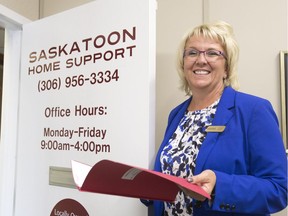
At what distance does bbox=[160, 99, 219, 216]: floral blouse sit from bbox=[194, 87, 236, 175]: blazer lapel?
0.13 feet

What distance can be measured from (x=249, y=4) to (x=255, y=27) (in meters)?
0.12

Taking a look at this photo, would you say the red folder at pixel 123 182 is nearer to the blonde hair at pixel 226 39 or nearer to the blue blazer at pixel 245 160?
the blue blazer at pixel 245 160

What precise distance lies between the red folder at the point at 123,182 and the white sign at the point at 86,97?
27 centimetres

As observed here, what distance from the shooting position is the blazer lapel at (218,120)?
0.94 meters

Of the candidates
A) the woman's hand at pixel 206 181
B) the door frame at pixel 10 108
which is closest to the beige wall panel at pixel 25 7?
the door frame at pixel 10 108

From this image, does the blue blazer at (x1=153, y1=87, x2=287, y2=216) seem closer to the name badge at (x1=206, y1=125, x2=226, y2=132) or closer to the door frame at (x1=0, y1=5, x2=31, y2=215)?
the name badge at (x1=206, y1=125, x2=226, y2=132)

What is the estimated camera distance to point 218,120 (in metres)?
0.99

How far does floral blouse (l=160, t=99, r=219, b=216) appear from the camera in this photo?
100 centimetres

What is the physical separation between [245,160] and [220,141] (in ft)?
0.32

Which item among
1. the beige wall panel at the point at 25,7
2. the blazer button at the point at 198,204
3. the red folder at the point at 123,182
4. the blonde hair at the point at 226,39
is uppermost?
the beige wall panel at the point at 25,7

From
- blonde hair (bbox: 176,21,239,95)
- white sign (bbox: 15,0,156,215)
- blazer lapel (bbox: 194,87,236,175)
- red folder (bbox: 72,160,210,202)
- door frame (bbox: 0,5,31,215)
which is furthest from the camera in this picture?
door frame (bbox: 0,5,31,215)

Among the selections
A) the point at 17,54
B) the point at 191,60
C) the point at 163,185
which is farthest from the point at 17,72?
the point at 163,185

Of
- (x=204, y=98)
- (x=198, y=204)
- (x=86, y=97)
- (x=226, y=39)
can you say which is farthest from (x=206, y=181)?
(x=86, y=97)

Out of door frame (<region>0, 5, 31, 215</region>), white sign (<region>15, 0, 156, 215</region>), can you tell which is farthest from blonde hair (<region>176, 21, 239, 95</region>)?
door frame (<region>0, 5, 31, 215</region>)
